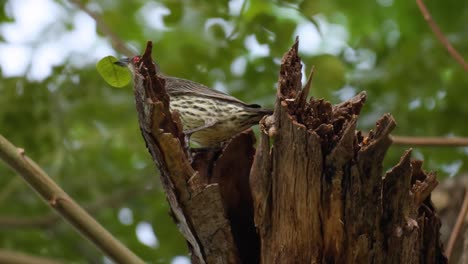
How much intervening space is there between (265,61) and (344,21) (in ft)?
7.37

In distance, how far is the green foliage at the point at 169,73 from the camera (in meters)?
6.16

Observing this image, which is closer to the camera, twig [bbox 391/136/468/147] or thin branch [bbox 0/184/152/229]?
twig [bbox 391/136/468/147]

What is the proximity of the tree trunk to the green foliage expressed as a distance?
2.15m

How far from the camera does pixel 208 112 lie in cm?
538

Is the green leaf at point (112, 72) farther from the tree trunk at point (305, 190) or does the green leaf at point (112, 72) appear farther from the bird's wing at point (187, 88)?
the bird's wing at point (187, 88)

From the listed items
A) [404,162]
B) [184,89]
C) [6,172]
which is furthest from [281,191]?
[6,172]

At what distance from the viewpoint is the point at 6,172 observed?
666cm

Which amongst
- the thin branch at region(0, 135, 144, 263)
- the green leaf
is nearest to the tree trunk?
the green leaf

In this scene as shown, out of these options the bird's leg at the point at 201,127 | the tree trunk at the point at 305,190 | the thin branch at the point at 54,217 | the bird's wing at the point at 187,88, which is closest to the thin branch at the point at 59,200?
the tree trunk at the point at 305,190

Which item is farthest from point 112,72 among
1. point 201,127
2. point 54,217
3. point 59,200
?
point 54,217

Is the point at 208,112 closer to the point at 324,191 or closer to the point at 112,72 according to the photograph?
the point at 112,72

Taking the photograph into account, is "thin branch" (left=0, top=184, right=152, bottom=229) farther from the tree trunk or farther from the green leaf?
the tree trunk

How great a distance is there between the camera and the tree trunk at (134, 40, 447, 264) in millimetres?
3533

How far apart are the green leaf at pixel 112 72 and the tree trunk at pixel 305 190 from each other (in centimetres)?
33
